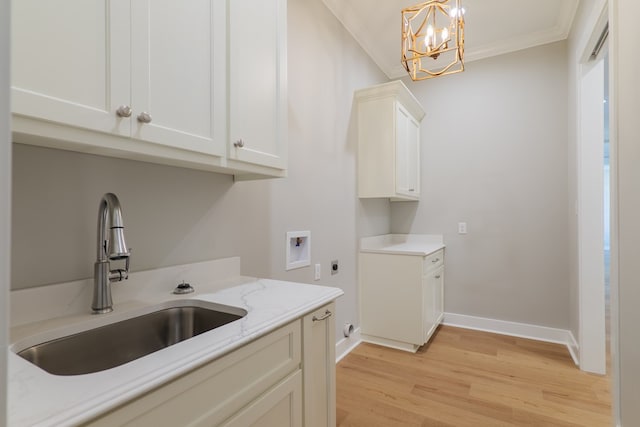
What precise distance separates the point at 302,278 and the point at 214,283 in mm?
784

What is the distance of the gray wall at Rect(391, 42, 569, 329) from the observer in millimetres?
2947

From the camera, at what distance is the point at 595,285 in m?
2.26

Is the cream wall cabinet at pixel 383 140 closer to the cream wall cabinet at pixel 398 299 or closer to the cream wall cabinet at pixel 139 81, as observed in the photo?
the cream wall cabinet at pixel 398 299

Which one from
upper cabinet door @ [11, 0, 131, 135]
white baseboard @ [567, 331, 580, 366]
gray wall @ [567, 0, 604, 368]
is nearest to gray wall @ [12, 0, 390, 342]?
upper cabinet door @ [11, 0, 131, 135]

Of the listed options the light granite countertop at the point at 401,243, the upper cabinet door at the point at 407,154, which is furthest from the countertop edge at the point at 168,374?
the upper cabinet door at the point at 407,154

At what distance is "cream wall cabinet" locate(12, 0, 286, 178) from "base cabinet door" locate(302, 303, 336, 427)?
69 centimetres

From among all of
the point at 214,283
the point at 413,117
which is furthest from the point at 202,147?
the point at 413,117

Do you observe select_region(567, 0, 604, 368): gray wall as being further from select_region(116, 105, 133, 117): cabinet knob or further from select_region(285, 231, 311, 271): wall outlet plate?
select_region(116, 105, 133, 117): cabinet knob

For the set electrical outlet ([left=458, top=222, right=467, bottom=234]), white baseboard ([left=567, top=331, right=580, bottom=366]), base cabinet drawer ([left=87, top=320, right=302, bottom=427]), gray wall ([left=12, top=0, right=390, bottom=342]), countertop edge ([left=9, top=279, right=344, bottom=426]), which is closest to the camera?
countertop edge ([left=9, top=279, right=344, bottom=426])

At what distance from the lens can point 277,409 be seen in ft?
3.30

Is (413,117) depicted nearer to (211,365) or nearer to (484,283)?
(484,283)

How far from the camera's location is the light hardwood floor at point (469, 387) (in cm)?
182

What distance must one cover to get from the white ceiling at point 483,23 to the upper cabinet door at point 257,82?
139cm

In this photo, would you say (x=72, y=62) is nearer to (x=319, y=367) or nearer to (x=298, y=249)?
(x=319, y=367)
